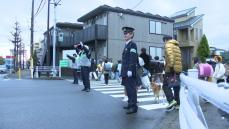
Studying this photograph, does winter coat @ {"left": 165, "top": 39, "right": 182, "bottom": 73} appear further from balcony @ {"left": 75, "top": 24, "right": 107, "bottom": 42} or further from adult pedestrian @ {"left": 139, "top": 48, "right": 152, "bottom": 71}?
balcony @ {"left": 75, "top": 24, "right": 107, "bottom": 42}

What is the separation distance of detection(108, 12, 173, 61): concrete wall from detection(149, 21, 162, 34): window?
1.13ft

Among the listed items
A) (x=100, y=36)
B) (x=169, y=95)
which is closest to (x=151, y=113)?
(x=169, y=95)

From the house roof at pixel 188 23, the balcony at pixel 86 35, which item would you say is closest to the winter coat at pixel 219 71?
the balcony at pixel 86 35

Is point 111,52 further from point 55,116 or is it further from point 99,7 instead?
point 55,116

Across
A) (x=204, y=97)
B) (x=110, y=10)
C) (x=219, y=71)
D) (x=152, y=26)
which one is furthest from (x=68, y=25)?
(x=204, y=97)

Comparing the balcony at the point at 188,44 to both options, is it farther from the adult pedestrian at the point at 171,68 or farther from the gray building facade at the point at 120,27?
the adult pedestrian at the point at 171,68

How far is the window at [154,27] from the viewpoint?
36.2 metres

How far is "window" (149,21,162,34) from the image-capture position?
36.2 m

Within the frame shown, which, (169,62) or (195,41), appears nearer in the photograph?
(169,62)

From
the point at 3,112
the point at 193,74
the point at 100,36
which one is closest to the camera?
the point at 193,74

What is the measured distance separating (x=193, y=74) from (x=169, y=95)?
5.87 feet

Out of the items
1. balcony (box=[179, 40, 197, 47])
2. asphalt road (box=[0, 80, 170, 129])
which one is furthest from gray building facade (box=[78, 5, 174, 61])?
asphalt road (box=[0, 80, 170, 129])

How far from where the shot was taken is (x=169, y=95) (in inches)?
302

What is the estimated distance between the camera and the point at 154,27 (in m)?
36.7
